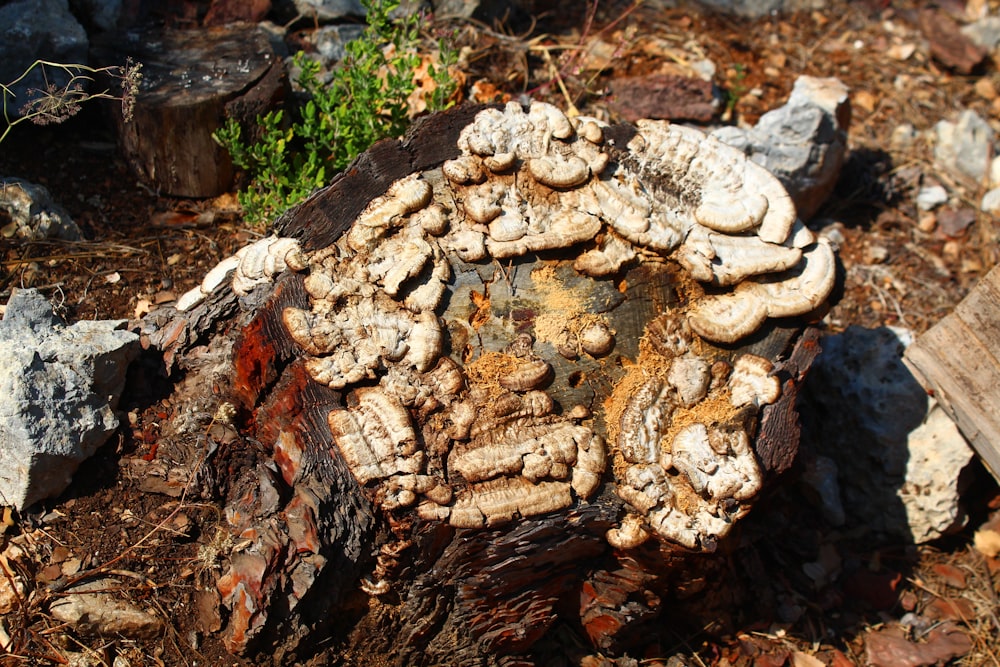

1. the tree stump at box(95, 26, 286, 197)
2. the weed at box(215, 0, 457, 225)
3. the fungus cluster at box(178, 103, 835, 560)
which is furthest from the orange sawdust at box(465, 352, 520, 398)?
the tree stump at box(95, 26, 286, 197)

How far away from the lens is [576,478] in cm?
262

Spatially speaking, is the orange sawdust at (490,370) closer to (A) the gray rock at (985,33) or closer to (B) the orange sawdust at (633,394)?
(B) the orange sawdust at (633,394)

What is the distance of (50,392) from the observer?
275cm

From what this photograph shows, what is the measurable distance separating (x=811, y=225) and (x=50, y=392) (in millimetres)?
4091

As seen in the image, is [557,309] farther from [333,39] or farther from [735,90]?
[735,90]

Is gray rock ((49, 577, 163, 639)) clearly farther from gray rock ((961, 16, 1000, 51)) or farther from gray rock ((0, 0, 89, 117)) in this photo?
gray rock ((961, 16, 1000, 51))

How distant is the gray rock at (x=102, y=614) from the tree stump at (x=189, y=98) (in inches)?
79.5

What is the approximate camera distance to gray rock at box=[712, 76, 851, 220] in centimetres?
443

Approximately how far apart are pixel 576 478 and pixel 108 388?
1726 mm

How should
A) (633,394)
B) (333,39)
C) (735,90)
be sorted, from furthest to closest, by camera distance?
1. (735,90)
2. (333,39)
3. (633,394)

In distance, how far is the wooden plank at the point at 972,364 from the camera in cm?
332

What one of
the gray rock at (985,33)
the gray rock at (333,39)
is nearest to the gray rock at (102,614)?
the gray rock at (333,39)

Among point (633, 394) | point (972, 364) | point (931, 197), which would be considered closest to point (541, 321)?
point (633, 394)

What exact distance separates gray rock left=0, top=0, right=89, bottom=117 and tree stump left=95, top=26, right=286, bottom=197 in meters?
0.13
